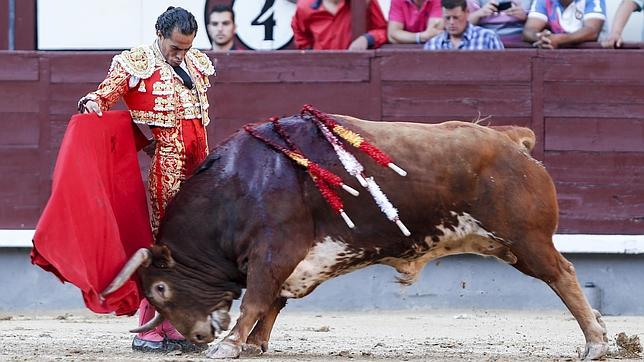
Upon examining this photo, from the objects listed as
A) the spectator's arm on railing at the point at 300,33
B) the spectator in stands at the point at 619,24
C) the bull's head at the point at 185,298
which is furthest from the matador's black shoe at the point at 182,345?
the spectator in stands at the point at 619,24

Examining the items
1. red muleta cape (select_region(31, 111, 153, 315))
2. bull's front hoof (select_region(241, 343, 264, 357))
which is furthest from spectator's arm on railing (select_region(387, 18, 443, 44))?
bull's front hoof (select_region(241, 343, 264, 357))

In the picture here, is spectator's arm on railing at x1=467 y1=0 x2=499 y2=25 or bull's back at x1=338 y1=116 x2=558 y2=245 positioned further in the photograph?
spectator's arm on railing at x1=467 y1=0 x2=499 y2=25

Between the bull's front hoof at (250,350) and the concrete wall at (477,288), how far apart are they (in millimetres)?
2476

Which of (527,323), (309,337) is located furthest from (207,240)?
(527,323)

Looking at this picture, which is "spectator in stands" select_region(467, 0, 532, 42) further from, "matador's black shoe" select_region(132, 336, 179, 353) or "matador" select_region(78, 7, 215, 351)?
"matador's black shoe" select_region(132, 336, 179, 353)

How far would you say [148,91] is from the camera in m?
6.62

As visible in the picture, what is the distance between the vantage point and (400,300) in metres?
9.16

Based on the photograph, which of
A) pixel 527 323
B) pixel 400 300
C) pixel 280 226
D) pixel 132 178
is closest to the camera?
pixel 280 226

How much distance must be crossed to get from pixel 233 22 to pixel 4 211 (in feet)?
5.76

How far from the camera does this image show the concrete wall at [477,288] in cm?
902

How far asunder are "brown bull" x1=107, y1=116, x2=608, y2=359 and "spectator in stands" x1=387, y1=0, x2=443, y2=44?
2581mm

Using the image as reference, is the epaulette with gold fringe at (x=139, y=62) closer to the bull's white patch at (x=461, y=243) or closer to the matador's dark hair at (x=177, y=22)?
the matador's dark hair at (x=177, y=22)

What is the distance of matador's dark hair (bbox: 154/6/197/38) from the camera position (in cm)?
646

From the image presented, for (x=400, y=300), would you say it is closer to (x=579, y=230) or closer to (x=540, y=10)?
(x=579, y=230)
